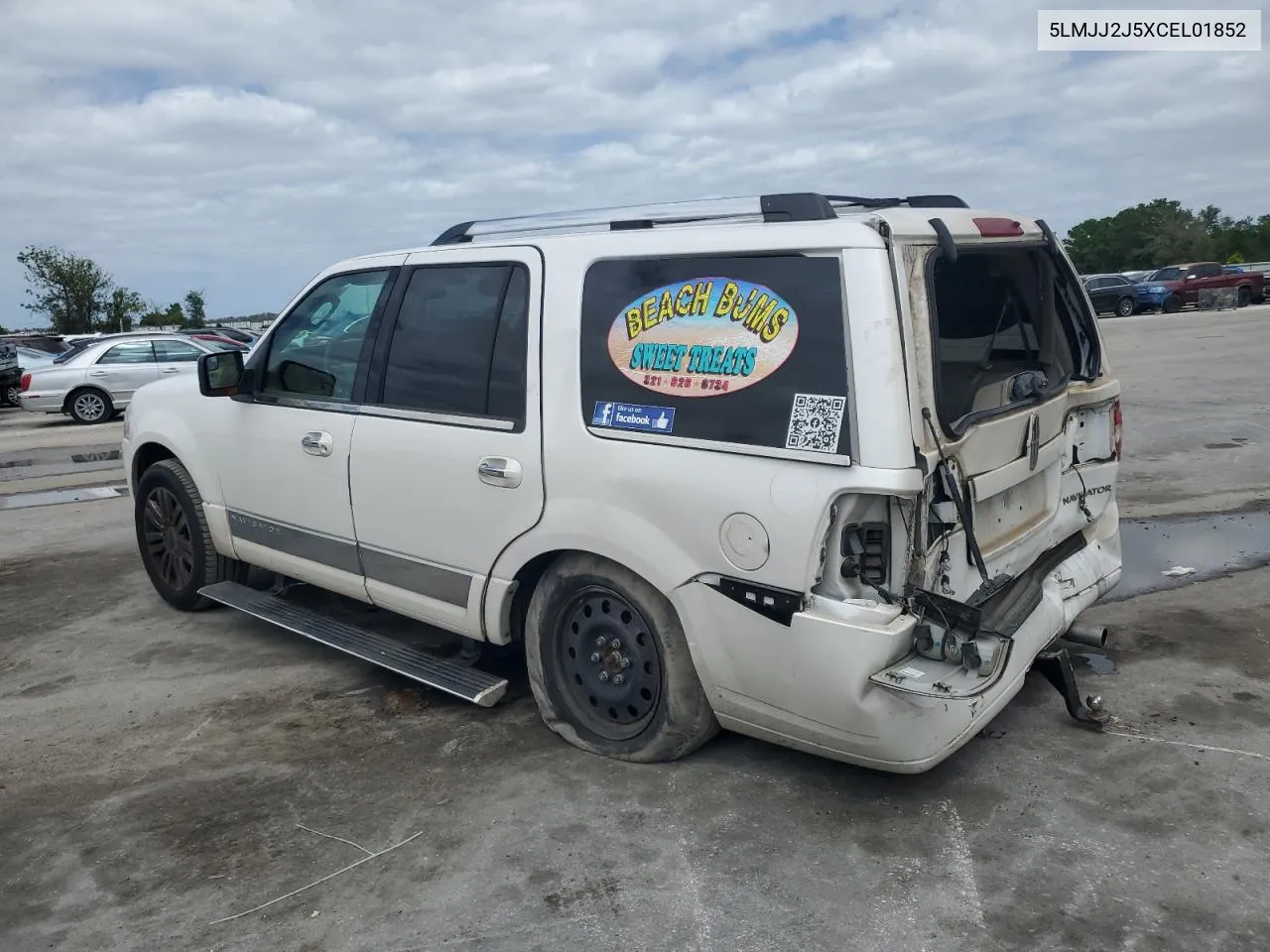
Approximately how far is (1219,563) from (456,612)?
4520 millimetres

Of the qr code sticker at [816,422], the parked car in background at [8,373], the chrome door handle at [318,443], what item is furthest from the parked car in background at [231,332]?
the qr code sticker at [816,422]

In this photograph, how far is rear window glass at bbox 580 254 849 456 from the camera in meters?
3.20

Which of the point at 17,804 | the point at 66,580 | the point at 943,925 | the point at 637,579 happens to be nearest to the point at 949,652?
the point at 943,925

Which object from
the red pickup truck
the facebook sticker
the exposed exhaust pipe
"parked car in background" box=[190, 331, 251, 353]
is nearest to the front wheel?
the facebook sticker

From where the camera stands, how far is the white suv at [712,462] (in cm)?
318

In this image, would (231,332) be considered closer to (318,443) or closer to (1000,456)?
(318,443)

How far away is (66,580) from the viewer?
271 inches

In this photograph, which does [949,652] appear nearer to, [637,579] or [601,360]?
[637,579]

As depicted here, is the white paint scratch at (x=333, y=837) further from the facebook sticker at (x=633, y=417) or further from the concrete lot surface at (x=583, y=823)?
the facebook sticker at (x=633, y=417)

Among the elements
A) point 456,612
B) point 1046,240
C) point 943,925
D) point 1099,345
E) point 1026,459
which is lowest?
point 943,925

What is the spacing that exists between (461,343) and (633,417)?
3.18ft

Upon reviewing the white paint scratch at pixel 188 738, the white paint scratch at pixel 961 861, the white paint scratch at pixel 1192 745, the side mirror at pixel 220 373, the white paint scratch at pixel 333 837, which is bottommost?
the white paint scratch at pixel 961 861

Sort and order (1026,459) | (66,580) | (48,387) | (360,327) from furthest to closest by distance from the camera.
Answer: (48,387)
(66,580)
(360,327)
(1026,459)

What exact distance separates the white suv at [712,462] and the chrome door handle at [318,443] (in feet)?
0.06
